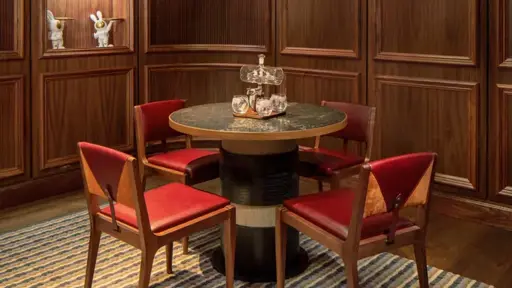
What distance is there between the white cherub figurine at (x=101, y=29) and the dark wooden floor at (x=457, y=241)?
4.17ft

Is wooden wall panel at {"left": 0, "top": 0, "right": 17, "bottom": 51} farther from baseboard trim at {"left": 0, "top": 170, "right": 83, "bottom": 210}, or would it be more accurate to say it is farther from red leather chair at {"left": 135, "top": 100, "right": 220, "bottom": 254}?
red leather chair at {"left": 135, "top": 100, "right": 220, "bottom": 254}

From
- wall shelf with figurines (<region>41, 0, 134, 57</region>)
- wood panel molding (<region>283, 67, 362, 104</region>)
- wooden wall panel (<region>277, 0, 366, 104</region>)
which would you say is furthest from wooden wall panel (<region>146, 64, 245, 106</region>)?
wood panel molding (<region>283, 67, 362, 104</region>)

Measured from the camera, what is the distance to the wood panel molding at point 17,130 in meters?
3.59

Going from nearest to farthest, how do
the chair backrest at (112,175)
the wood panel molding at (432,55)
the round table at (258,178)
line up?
the chair backrest at (112,175)
the round table at (258,178)
the wood panel molding at (432,55)

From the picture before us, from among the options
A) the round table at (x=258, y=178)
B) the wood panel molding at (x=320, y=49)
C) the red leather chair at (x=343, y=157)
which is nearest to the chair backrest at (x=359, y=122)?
the red leather chair at (x=343, y=157)

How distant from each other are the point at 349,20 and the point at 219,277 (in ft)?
7.10

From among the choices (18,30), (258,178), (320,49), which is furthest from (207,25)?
(258,178)

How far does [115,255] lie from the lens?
9.27 ft

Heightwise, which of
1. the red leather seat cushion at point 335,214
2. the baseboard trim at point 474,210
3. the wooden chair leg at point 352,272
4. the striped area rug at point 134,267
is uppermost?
the red leather seat cushion at point 335,214

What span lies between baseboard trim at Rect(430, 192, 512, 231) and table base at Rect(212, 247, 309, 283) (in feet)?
3.14

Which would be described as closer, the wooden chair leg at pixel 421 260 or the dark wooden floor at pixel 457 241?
the wooden chair leg at pixel 421 260

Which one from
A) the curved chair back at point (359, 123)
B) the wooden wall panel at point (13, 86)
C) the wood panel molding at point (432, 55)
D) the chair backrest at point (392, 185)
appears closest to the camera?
the chair backrest at point (392, 185)

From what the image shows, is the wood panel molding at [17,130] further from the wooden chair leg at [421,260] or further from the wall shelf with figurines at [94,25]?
the wooden chair leg at [421,260]

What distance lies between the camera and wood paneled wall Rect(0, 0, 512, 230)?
329 centimetres
